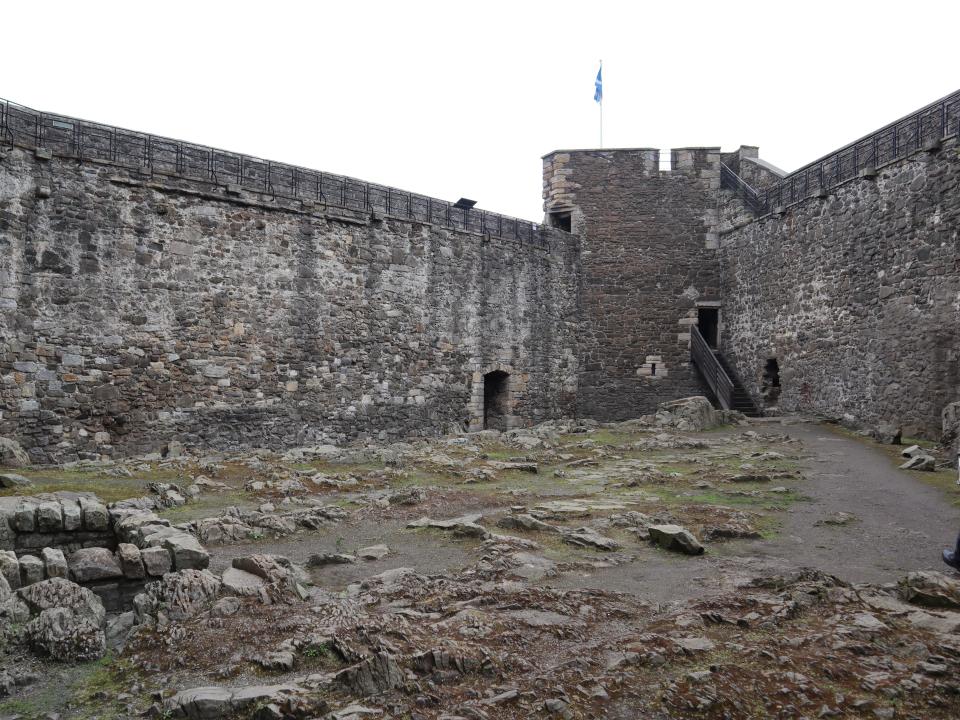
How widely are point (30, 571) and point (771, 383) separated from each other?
19.4 m

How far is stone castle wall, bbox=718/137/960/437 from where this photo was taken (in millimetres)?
15078

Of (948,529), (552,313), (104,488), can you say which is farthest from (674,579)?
(552,313)

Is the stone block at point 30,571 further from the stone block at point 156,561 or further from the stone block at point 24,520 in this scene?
the stone block at point 24,520

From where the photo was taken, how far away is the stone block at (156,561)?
596 cm

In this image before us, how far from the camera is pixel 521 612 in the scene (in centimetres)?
524

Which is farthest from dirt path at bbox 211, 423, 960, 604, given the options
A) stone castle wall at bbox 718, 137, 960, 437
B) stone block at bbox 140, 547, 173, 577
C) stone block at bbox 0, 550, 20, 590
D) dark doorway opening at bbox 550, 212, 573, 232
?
dark doorway opening at bbox 550, 212, 573, 232

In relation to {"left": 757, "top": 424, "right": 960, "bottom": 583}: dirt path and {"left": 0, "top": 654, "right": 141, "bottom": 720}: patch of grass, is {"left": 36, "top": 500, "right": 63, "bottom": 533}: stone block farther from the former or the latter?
{"left": 757, "top": 424, "right": 960, "bottom": 583}: dirt path

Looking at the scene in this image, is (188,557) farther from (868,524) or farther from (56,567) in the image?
(868,524)

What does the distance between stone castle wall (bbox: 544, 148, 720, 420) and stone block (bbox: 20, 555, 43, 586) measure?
18714mm

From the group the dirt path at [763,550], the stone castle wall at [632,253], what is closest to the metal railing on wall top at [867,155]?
the stone castle wall at [632,253]

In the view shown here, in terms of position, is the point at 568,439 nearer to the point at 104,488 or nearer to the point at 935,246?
the point at 935,246

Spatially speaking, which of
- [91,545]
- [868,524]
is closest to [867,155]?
[868,524]

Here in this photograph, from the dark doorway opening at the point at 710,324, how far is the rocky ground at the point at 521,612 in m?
13.3

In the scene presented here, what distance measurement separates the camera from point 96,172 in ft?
45.5
